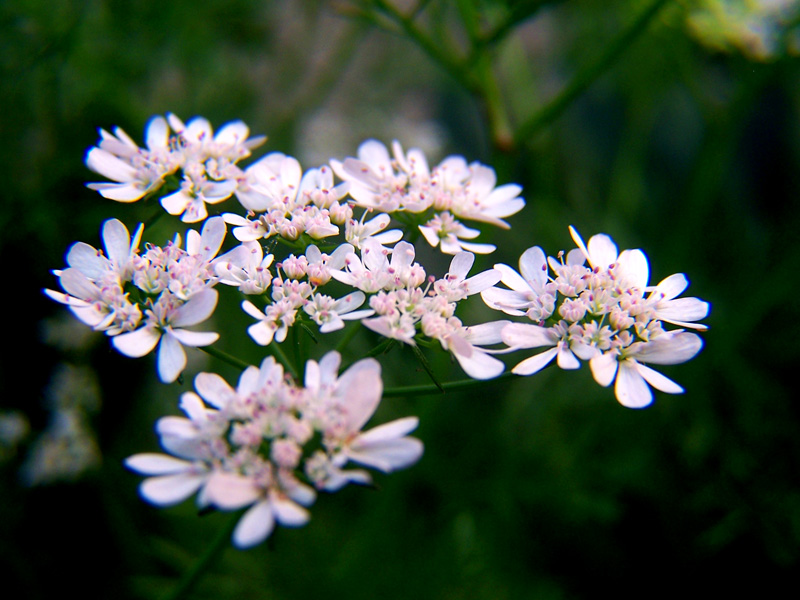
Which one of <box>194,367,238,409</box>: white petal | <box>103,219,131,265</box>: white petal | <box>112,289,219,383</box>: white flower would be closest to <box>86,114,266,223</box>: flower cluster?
<box>103,219,131,265</box>: white petal

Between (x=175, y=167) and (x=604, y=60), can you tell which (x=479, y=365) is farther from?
(x=604, y=60)

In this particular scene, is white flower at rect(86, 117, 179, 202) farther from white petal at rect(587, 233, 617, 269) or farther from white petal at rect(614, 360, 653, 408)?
white petal at rect(614, 360, 653, 408)

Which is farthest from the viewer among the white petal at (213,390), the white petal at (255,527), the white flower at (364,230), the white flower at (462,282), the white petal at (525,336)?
the white flower at (364,230)

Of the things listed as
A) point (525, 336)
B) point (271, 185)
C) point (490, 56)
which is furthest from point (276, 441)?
point (490, 56)

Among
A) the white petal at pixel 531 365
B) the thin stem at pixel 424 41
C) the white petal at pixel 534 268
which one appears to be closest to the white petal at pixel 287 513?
the white petal at pixel 531 365

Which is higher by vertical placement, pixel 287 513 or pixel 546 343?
pixel 546 343

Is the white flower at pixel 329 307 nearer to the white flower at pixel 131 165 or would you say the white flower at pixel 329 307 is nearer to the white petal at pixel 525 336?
the white petal at pixel 525 336
